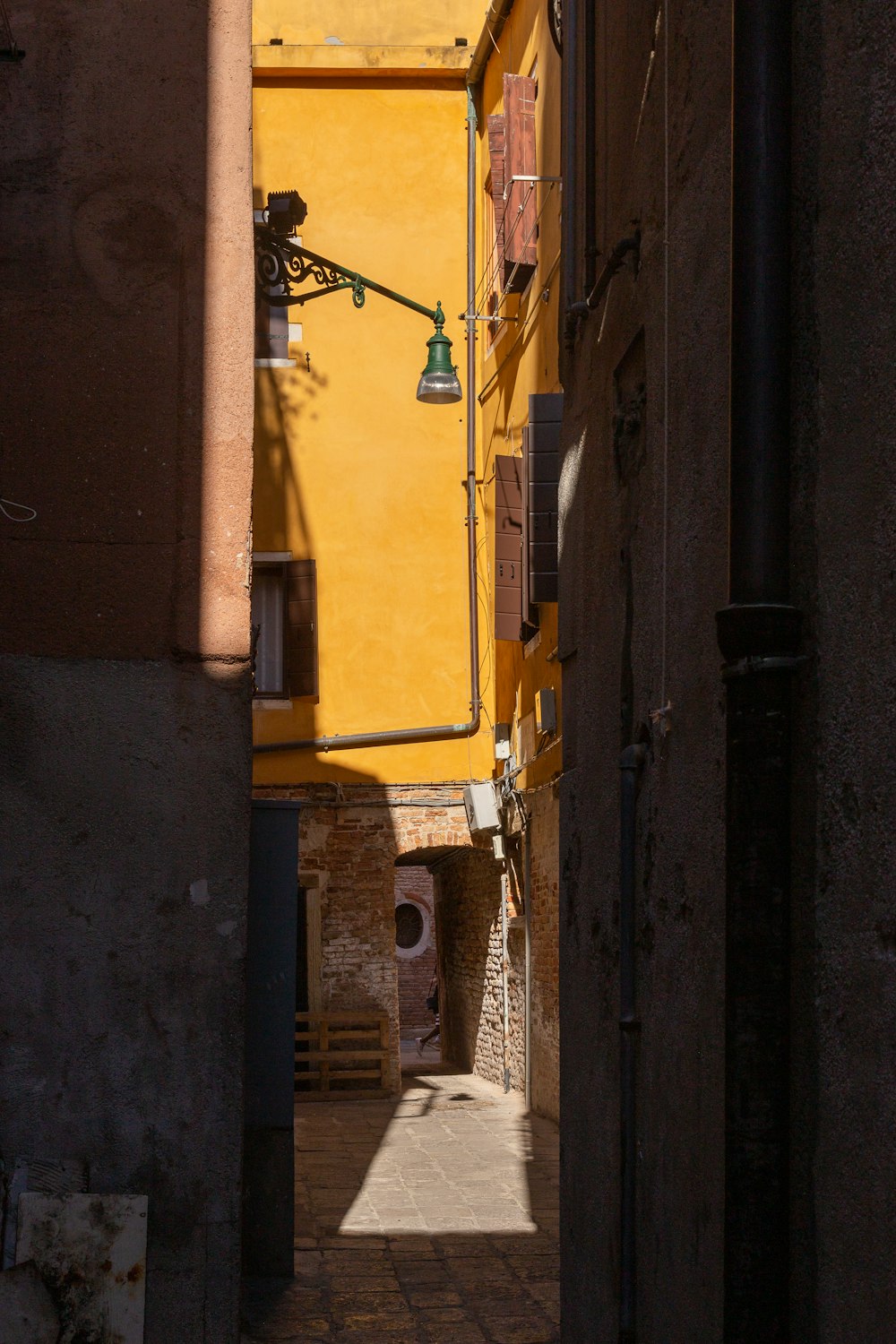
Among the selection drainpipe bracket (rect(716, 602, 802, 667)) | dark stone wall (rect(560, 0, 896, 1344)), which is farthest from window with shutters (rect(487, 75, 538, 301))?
drainpipe bracket (rect(716, 602, 802, 667))

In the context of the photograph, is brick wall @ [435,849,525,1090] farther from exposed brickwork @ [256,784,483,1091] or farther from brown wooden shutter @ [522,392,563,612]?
brown wooden shutter @ [522,392,563,612]

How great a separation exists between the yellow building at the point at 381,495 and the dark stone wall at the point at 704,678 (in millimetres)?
9472

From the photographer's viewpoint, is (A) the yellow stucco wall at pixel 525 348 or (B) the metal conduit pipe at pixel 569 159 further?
(A) the yellow stucco wall at pixel 525 348

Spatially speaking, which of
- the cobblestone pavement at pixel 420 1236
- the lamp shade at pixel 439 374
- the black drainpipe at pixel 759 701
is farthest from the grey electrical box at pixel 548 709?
the black drainpipe at pixel 759 701

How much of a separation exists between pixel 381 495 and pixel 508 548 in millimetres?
2651

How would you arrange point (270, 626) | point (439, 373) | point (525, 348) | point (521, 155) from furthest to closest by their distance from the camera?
1. point (270, 626)
2. point (525, 348)
3. point (521, 155)
4. point (439, 373)

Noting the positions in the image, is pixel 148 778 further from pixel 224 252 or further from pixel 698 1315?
pixel 698 1315

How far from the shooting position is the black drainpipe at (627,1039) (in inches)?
173

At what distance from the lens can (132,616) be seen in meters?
4.91

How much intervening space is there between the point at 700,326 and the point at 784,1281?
7.20 feet

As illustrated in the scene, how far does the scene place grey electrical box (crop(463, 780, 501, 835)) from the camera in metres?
15.1

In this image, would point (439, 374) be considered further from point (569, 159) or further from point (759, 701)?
point (759, 701)

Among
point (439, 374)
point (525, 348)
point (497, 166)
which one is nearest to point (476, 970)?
point (525, 348)

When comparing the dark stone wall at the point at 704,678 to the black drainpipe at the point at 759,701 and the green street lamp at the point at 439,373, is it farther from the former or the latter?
the green street lamp at the point at 439,373
